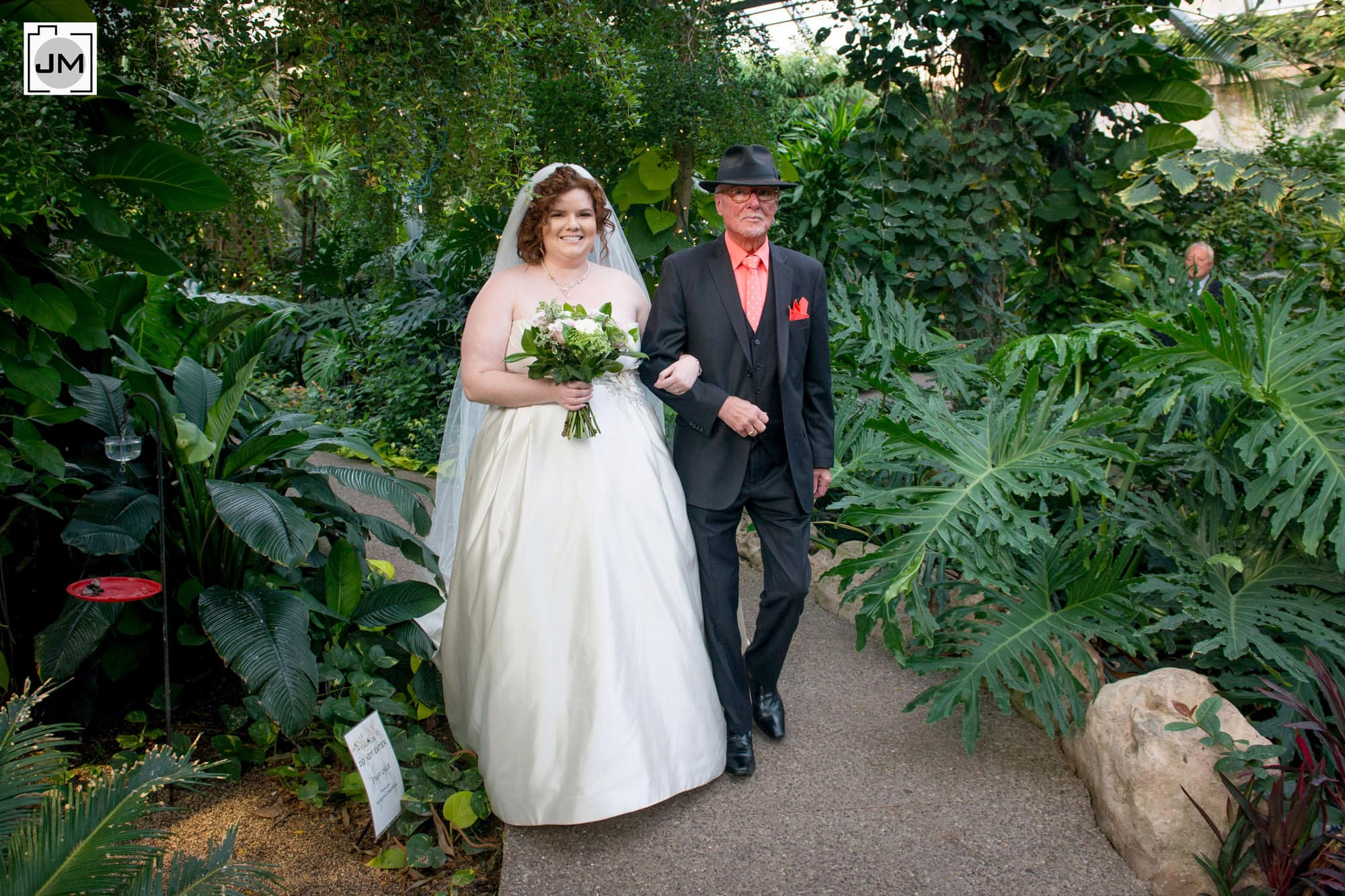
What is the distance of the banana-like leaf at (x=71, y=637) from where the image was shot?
8.52ft

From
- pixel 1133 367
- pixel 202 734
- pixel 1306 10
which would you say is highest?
pixel 1306 10

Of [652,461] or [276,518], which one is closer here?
[276,518]

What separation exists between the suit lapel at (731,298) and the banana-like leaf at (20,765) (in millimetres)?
1944

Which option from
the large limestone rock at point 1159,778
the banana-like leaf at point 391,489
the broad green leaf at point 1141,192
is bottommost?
the large limestone rock at point 1159,778

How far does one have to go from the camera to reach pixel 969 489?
3033mm

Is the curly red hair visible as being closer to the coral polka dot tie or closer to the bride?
the bride

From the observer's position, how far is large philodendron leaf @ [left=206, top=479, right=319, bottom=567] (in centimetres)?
262

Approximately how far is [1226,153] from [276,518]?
6241 mm

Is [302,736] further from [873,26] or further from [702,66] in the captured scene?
[873,26]

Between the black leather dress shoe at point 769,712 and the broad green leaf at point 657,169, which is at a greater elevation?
the broad green leaf at point 657,169

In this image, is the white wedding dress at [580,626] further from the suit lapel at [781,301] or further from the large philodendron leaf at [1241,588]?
the large philodendron leaf at [1241,588]

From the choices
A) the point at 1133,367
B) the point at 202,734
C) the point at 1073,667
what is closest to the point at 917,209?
the point at 1133,367

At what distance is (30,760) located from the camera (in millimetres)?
1544

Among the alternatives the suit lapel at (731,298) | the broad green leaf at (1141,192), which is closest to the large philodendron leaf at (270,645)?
the suit lapel at (731,298)
